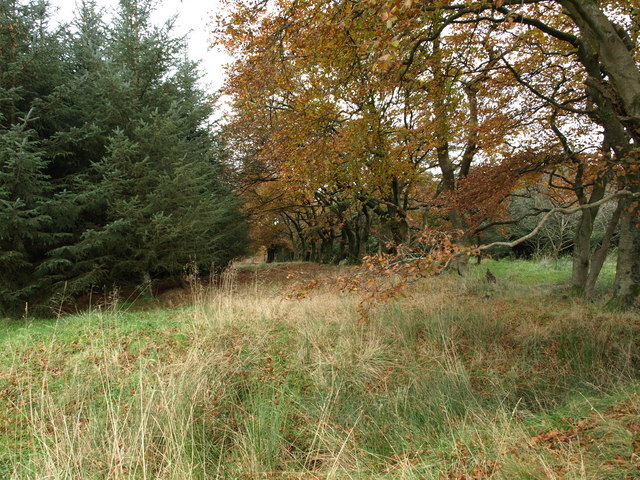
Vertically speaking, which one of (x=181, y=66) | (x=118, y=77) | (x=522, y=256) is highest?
(x=181, y=66)

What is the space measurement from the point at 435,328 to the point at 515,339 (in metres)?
1.14

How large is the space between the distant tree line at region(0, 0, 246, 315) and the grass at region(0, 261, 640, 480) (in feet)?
8.10

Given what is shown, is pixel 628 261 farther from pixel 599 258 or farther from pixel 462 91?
pixel 462 91

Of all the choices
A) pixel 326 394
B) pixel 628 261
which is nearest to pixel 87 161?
pixel 326 394

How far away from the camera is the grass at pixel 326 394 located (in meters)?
2.47

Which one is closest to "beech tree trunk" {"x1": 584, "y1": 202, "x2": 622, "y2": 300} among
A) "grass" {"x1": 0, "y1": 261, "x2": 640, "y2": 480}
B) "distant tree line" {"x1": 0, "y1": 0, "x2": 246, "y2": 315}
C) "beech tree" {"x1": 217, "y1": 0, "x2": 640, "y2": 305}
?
"beech tree" {"x1": 217, "y1": 0, "x2": 640, "y2": 305}

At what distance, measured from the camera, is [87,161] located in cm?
1016

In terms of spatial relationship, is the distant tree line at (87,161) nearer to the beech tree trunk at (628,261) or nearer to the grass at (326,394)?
the grass at (326,394)

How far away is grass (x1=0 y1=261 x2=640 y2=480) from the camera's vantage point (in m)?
2.47

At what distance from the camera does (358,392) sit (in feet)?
13.0

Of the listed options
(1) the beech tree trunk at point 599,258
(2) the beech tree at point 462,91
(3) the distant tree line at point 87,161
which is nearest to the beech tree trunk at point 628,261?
(2) the beech tree at point 462,91

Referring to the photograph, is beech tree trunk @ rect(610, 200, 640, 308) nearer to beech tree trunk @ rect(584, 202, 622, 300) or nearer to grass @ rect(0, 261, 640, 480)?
grass @ rect(0, 261, 640, 480)

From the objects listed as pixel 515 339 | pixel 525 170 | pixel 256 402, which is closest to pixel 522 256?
pixel 525 170

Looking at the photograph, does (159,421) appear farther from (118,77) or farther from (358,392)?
(118,77)
